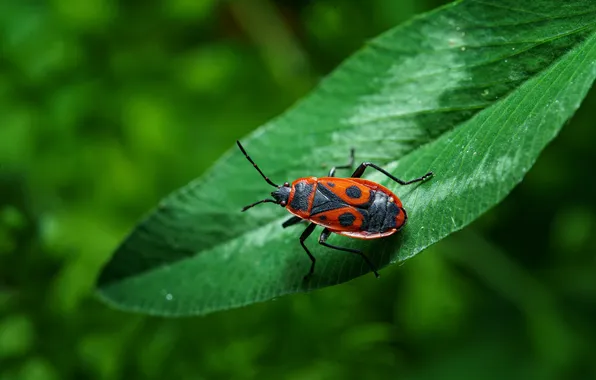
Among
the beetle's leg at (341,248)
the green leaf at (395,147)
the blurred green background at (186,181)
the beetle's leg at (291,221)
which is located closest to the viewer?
the green leaf at (395,147)

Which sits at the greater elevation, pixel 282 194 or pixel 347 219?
pixel 282 194

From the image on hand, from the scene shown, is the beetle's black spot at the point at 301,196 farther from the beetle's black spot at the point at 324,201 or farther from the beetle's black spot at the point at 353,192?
the beetle's black spot at the point at 353,192

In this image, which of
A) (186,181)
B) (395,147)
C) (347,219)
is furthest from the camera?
(186,181)

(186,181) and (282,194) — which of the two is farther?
(186,181)

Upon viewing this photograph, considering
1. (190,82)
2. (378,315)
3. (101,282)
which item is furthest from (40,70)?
(378,315)

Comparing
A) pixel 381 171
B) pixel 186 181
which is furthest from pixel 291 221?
pixel 186 181

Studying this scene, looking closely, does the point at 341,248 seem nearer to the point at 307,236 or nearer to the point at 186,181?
the point at 307,236

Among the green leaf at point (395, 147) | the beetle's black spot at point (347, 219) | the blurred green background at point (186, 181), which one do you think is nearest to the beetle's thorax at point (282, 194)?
the green leaf at point (395, 147)
